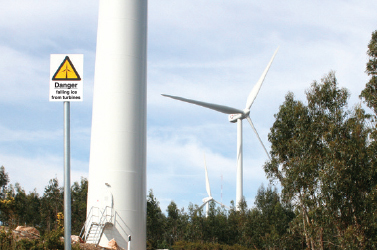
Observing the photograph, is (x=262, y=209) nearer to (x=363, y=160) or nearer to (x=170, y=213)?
(x=170, y=213)

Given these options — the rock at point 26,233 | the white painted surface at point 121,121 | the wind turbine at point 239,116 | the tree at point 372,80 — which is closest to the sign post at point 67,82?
the rock at point 26,233

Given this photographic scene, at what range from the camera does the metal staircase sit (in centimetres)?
2562

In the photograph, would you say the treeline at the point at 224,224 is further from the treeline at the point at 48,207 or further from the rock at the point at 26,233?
the rock at the point at 26,233

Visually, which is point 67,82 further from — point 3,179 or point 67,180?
point 3,179

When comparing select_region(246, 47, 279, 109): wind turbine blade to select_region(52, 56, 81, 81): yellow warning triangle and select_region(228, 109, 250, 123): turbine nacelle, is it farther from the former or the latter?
select_region(52, 56, 81, 81): yellow warning triangle

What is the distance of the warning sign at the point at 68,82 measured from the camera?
845 centimetres

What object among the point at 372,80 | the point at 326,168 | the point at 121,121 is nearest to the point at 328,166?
the point at 326,168

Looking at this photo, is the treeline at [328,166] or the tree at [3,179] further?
the tree at [3,179]

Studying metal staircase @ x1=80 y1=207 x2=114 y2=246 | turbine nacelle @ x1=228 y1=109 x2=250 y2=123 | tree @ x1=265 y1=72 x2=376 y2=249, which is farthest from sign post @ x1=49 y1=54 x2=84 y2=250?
turbine nacelle @ x1=228 y1=109 x2=250 y2=123

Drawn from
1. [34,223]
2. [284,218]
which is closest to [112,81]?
[284,218]

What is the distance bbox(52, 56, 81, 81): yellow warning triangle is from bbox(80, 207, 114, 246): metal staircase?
1853 cm

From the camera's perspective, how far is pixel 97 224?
26.0 meters

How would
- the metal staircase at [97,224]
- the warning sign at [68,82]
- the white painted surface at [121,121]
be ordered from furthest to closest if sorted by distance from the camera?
the white painted surface at [121,121] → the metal staircase at [97,224] → the warning sign at [68,82]

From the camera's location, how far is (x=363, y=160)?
2911 cm
